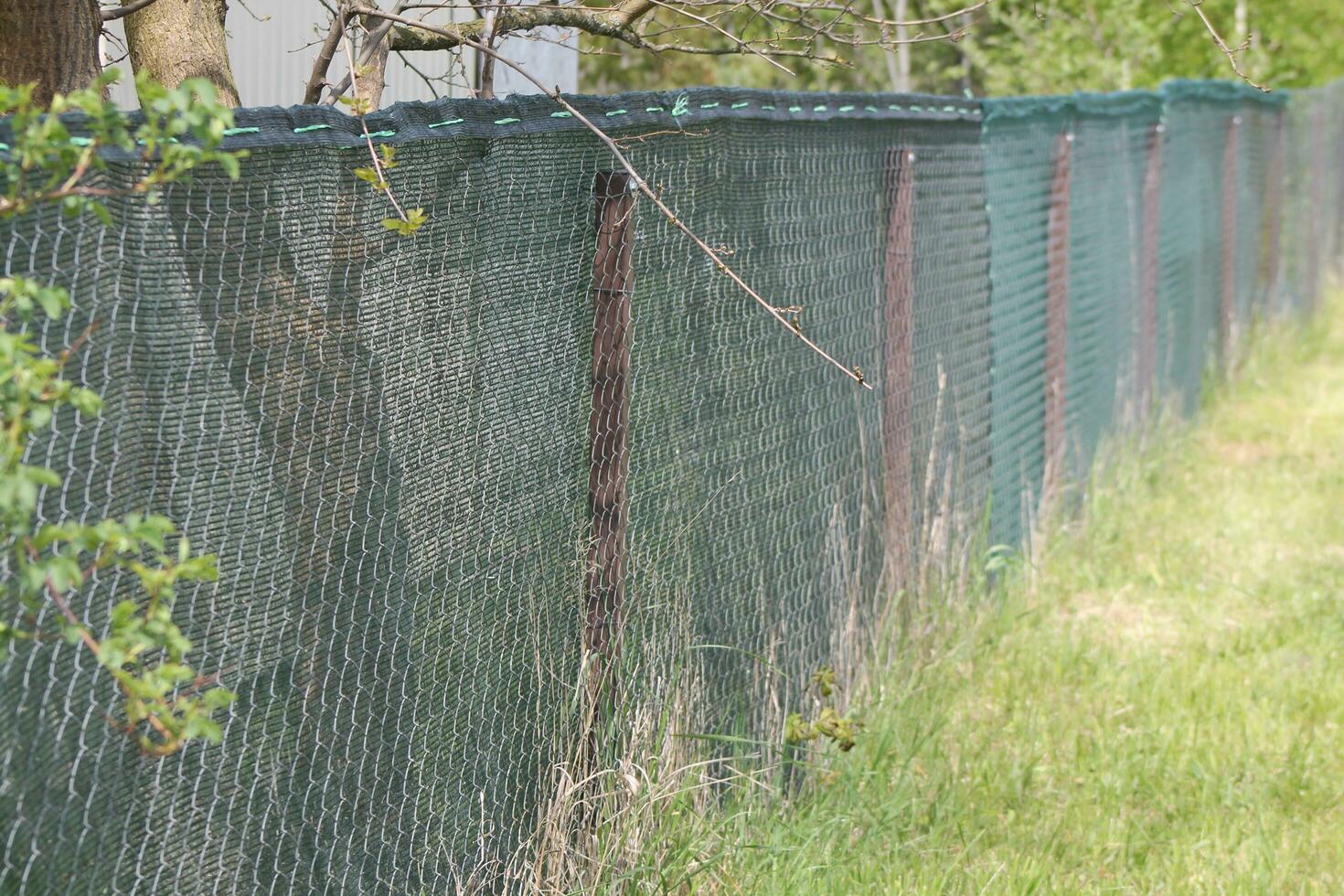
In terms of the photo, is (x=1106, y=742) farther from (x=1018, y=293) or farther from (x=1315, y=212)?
(x=1315, y=212)

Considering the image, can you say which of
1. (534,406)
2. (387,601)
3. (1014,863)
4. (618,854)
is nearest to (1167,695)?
(1014,863)

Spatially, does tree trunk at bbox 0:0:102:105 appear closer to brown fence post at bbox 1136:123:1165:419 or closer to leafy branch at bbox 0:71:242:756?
leafy branch at bbox 0:71:242:756

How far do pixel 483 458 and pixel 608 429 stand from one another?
0.45 m

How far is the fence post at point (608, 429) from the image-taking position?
3346 millimetres

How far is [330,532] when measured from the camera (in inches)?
104

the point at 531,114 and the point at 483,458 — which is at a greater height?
the point at 531,114

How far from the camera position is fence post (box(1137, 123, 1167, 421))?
8.27 metres

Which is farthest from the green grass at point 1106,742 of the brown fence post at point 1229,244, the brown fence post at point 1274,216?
the brown fence post at point 1274,216

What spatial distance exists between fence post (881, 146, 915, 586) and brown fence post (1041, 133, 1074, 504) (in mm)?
1769

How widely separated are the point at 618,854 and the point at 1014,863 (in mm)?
1117

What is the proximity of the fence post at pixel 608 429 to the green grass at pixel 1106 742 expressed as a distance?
448 mm

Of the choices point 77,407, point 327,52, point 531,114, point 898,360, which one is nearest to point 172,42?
point 327,52

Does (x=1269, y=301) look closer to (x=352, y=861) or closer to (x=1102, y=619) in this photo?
(x=1102, y=619)

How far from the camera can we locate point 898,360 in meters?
4.99
